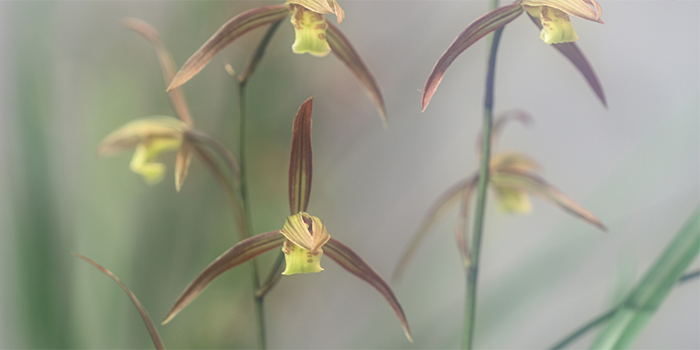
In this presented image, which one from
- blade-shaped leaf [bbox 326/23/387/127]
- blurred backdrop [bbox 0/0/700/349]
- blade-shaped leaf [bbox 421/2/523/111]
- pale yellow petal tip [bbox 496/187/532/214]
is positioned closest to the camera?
blade-shaped leaf [bbox 421/2/523/111]

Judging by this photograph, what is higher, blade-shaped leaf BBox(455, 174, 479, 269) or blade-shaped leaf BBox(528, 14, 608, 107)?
blade-shaped leaf BBox(528, 14, 608, 107)

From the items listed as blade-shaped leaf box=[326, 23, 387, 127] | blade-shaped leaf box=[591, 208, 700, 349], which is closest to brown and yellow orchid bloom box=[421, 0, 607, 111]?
blade-shaped leaf box=[326, 23, 387, 127]

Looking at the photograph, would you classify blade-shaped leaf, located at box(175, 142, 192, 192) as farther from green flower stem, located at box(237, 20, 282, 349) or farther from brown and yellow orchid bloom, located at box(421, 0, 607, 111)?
brown and yellow orchid bloom, located at box(421, 0, 607, 111)

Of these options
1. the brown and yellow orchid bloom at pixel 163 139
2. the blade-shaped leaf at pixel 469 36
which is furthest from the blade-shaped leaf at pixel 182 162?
the blade-shaped leaf at pixel 469 36

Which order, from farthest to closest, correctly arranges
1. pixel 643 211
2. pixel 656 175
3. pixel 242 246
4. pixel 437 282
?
1. pixel 437 282
2. pixel 643 211
3. pixel 656 175
4. pixel 242 246

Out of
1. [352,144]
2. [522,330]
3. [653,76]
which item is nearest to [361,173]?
[352,144]

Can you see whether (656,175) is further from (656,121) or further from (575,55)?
(575,55)

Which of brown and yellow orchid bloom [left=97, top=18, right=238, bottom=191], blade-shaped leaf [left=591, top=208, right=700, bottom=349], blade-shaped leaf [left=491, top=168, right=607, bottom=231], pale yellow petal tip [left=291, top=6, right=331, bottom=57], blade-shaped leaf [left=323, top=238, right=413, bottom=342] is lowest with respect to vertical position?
blade-shaped leaf [left=591, top=208, right=700, bottom=349]
